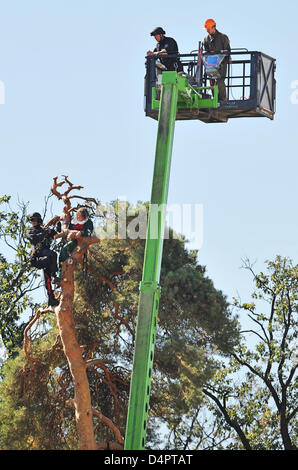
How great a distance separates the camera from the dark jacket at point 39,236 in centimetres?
2302

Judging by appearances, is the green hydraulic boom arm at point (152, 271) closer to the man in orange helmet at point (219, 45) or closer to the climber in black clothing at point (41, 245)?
the man in orange helmet at point (219, 45)

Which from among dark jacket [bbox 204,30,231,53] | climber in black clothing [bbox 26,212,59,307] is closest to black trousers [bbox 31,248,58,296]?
climber in black clothing [bbox 26,212,59,307]

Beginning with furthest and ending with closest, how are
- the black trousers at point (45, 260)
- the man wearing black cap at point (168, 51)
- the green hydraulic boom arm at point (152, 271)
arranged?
the black trousers at point (45, 260), the man wearing black cap at point (168, 51), the green hydraulic boom arm at point (152, 271)

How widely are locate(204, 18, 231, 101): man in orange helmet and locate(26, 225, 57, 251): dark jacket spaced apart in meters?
4.15

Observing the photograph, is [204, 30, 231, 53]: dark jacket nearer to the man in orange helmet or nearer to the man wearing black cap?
the man in orange helmet

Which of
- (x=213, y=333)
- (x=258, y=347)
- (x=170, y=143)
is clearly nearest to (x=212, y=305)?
(x=213, y=333)

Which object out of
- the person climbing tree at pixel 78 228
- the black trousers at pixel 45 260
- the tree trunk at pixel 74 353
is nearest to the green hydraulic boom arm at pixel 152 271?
the person climbing tree at pixel 78 228

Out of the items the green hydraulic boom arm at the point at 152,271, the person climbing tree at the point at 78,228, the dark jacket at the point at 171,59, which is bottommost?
the green hydraulic boom arm at the point at 152,271

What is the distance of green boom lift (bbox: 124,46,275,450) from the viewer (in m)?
18.8

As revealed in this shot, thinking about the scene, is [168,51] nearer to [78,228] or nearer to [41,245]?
[78,228]

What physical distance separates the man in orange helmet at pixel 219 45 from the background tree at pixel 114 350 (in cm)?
448

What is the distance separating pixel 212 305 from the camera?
25.3m
